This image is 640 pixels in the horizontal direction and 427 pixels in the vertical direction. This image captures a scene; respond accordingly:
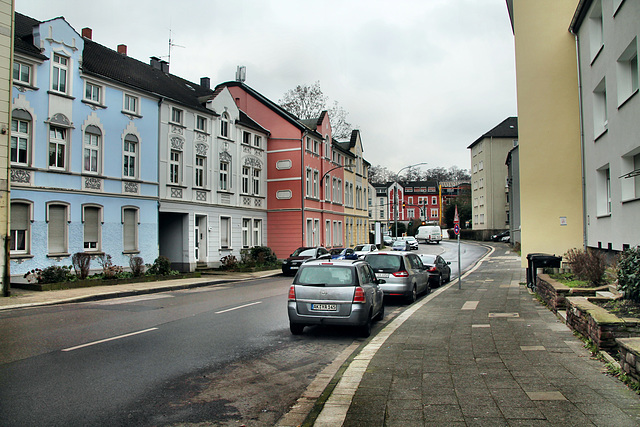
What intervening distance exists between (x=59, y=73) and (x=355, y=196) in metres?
36.5

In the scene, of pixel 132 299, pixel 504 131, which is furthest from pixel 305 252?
pixel 504 131

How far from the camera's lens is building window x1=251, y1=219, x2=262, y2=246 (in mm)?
36412

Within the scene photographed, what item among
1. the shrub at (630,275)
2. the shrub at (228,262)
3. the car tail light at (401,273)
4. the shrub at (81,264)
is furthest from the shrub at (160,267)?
the shrub at (630,275)

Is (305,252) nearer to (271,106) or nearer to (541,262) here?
(271,106)

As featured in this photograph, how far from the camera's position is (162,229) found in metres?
29.3

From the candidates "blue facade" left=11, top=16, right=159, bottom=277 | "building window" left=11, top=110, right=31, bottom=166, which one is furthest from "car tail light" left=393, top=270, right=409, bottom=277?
"building window" left=11, top=110, right=31, bottom=166

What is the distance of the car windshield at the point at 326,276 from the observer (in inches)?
389

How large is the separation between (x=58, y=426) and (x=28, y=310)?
1044 cm

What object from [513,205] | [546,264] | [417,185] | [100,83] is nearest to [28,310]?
Result: [100,83]

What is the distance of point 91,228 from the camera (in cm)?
2284

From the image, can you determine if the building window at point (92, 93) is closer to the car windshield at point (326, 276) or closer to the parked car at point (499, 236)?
the car windshield at point (326, 276)

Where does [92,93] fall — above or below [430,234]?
above

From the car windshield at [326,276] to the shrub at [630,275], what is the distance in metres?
4.58

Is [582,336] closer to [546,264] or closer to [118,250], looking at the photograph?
[546,264]
